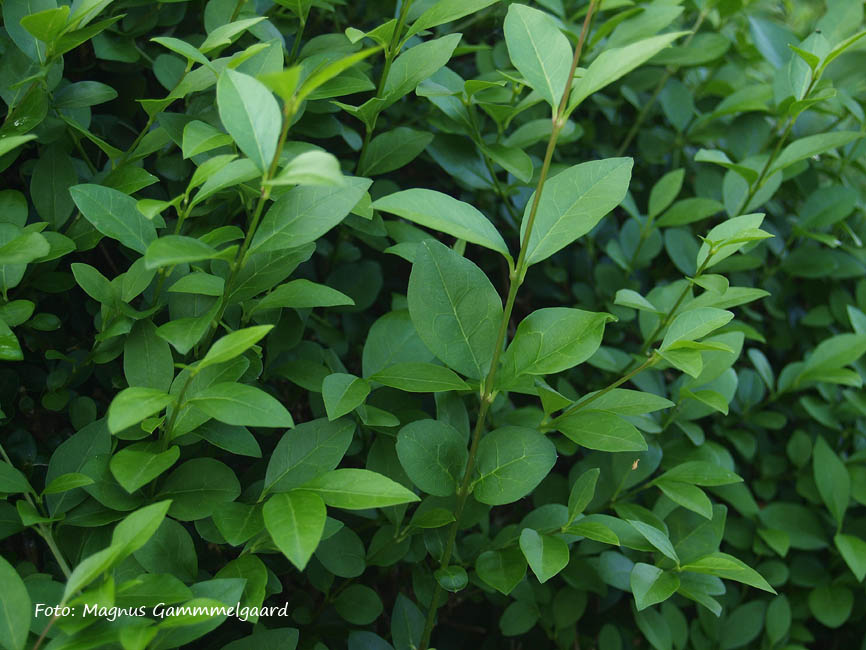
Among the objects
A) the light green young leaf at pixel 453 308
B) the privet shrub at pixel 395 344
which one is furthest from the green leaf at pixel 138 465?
the light green young leaf at pixel 453 308

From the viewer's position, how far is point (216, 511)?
62 cm

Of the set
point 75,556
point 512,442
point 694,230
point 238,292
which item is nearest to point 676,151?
point 694,230

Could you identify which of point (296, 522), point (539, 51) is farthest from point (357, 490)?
point (539, 51)

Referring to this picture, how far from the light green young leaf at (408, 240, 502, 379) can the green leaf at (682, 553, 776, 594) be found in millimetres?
284

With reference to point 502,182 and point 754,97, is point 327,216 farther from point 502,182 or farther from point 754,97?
point 754,97

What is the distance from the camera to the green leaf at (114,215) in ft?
2.05

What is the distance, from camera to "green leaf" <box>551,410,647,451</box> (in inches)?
26.9

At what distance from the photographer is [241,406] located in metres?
0.57

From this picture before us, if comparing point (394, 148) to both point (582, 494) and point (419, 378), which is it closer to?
point (419, 378)

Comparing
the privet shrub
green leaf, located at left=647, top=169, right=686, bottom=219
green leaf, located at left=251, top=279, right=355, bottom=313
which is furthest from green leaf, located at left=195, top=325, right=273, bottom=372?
green leaf, located at left=647, top=169, right=686, bottom=219

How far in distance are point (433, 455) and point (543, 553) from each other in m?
0.13

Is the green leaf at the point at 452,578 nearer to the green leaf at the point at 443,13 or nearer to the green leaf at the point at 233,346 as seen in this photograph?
the green leaf at the point at 233,346

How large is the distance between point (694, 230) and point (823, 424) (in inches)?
13.4

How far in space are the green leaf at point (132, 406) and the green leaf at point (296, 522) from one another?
0.36ft
